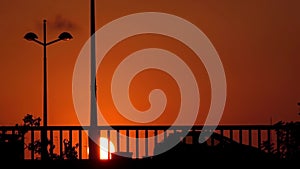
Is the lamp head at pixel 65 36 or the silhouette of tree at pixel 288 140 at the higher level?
the lamp head at pixel 65 36

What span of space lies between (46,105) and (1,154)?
13743 millimetres

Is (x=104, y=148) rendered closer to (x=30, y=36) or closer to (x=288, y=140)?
(x=288, y=140)

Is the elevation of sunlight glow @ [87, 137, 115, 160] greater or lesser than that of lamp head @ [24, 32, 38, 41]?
lesser

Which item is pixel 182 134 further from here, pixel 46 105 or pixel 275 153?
pixel 46 105

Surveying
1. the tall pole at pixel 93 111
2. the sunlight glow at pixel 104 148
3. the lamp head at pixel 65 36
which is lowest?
the sunlight glow at pixel 104 148

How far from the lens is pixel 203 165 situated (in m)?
14.3

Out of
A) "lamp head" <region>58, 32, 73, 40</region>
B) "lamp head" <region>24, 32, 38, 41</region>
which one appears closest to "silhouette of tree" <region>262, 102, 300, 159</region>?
"lamp head" <region>58, 32, 73, 40</region>

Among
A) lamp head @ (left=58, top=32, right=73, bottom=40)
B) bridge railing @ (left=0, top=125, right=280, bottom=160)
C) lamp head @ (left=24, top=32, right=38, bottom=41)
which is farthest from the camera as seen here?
lamp head @ (left=24, top=32, right=38, bottom=41)

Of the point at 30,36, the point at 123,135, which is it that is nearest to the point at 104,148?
the point at 123,135

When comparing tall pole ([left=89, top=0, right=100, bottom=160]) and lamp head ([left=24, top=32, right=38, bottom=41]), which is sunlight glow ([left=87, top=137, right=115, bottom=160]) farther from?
lamp head ([left=24, top=32, right=38, bottom=41])

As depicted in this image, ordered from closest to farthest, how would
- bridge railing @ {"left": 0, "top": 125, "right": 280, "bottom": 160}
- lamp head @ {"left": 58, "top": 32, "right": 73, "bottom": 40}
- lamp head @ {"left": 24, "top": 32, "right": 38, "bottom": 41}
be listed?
bridge railing @ {"left": 0, "top": 125, "right": 280, "bottom": 160}
lamp head @ {"left": 58, "top": 32, "right": 73, "bottom": 40}
lamp head @ {"left": 24, "top": 32, "right": 38, "bottom": 41}

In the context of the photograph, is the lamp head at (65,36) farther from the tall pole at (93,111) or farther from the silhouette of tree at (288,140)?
the silhouette of tree at (288,140)

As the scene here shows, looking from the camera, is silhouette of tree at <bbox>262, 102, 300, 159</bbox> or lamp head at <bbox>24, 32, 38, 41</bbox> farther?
lamp head at <bbox>24, 32, 38, 41</bbox>

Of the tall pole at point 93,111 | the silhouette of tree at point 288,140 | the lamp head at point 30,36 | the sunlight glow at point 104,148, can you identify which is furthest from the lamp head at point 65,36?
the silhouette of tree at point 288,140
